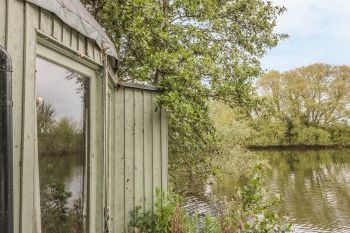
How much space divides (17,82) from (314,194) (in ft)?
55.9

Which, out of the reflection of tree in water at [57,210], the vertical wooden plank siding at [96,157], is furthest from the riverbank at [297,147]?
the reflection of tree in water at [57,210]

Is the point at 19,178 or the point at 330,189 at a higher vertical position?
the point at 19,178

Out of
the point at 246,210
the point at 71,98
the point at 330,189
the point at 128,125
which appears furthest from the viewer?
the point at 330,189

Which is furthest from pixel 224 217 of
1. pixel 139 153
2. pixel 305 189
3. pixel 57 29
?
pixel 305 189

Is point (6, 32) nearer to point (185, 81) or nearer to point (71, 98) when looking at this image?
point (71, 98)

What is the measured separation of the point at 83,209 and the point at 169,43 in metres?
4.08

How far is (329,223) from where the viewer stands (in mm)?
12438

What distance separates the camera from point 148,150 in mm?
4758

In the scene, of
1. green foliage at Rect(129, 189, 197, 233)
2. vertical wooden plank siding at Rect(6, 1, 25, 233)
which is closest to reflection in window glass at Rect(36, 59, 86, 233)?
vertical wooden plank siding at Rect(6, 1, 25, 233)

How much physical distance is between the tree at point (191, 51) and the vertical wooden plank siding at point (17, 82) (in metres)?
2.89

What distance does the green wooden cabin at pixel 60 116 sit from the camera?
190cm

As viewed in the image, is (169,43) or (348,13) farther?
(348,13)

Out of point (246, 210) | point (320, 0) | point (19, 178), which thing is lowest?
point (246, 210)

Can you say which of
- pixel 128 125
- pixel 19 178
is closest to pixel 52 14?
pixel 19 178
